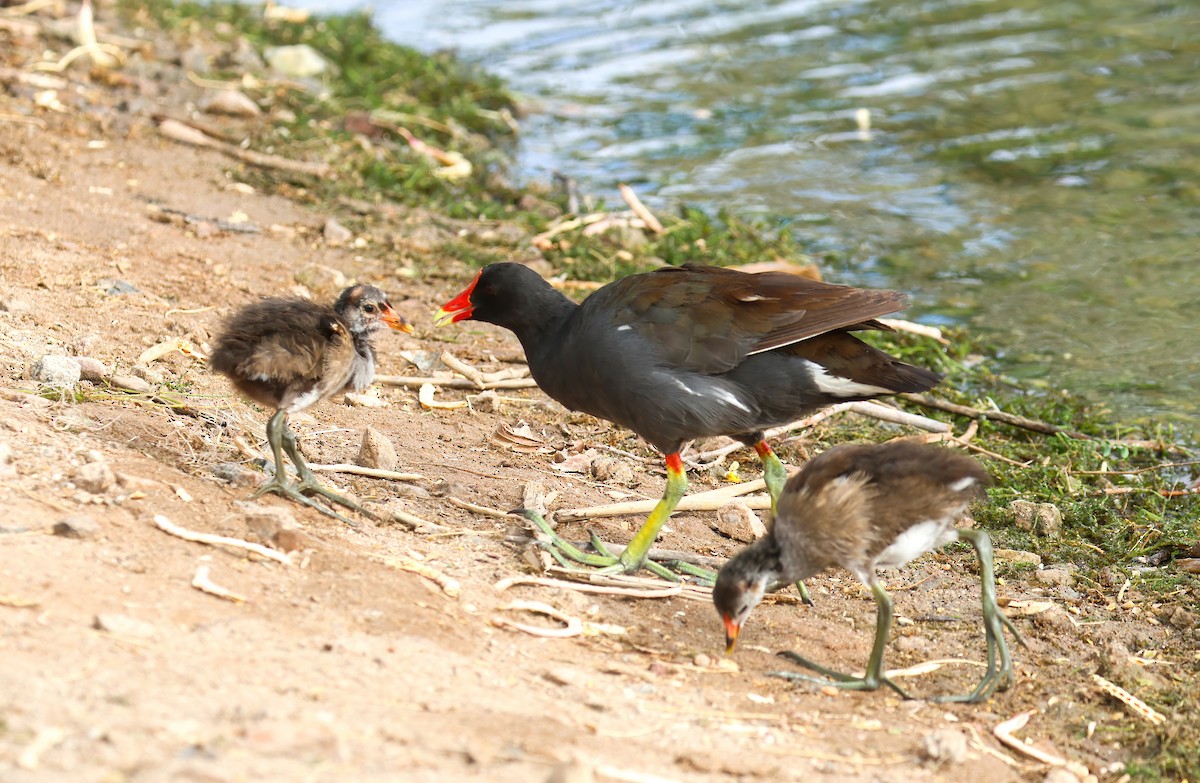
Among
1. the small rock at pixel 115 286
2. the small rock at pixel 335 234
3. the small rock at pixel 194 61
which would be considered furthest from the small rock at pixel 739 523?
the small rock at pixel 194 61

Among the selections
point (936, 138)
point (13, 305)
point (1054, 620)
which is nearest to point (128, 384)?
point (13, 305)

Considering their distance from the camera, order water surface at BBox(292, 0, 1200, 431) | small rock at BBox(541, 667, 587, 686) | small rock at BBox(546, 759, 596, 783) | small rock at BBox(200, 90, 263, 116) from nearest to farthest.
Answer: small rock at BBox(546, 759, 596, 783) → small rock at BBox(541, 667, 587, 686) → water surface at BBox(292, 0, 1200, 431) → small rock at BBox(200, 90, 263, 116)

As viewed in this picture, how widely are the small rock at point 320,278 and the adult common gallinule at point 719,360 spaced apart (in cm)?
250

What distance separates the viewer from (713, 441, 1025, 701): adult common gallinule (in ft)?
13.0

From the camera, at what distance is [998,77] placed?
39.7 ft

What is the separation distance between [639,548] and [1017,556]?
5.09 ft

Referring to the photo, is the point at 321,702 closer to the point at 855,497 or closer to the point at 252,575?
the point at 252,575

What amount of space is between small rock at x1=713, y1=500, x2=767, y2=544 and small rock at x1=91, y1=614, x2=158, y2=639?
2457mm

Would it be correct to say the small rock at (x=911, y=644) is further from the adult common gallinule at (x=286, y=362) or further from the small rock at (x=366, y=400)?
the small rock at (x=366, y=400)

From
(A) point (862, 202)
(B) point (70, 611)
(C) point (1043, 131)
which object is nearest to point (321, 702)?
(B) point (70, 611)

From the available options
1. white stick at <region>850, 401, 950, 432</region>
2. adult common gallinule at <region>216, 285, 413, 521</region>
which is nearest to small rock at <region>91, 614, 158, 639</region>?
adult common gallinule at <region>216, 285, 413, 521</region>

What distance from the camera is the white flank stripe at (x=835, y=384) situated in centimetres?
455

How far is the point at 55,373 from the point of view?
4.77 m

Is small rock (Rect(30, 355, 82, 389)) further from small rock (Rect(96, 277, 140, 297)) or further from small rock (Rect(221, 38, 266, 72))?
small rock (Rect(221, 38, 266, 72))
